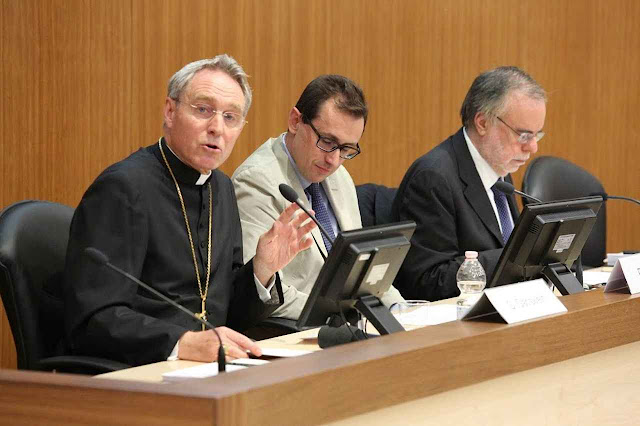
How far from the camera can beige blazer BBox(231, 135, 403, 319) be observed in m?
3.53

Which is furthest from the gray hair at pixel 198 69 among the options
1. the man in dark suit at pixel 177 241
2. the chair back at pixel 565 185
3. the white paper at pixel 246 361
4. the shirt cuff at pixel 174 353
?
the chair back at pixel 565 185

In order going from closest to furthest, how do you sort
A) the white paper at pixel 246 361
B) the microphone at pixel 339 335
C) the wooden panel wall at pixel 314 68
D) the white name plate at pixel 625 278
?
the white paper at pixel 246 361 < the microphone at pixel 339 335 < the white name plate at pixel 625 278 < the wooden panel wall at pixel 314 68

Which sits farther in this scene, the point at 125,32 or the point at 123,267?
the point at 125,32

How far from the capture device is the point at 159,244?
9.68ft

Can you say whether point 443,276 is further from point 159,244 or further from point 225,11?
point 225,11

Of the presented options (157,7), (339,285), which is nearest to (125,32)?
(157,7)

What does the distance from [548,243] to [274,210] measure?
1.03 meters

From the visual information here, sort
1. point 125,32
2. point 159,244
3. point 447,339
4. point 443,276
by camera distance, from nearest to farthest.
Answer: point 447,339, point 159,244, point 443,276, point 125,32

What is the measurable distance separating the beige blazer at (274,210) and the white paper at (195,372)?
112 cm

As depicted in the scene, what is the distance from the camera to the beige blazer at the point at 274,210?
3.53m

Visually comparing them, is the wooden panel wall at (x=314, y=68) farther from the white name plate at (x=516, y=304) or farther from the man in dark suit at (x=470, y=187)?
the white name plate at (x=516, y=304)

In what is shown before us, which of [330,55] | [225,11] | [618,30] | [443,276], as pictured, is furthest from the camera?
[618,30]

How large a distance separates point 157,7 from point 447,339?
9.17 ft

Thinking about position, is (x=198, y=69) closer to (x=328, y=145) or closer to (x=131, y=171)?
(x=131, y=171)
